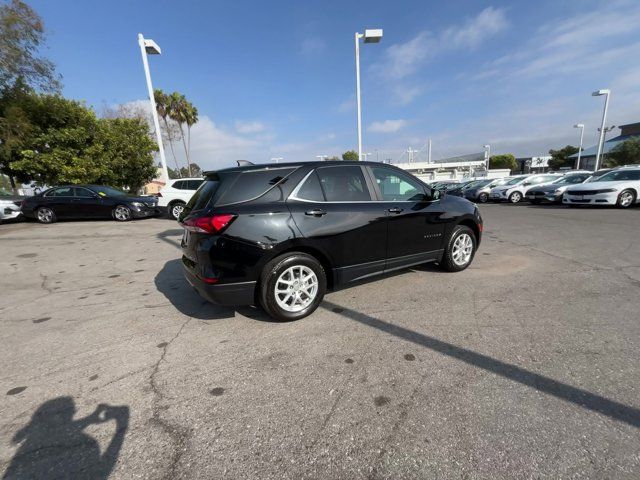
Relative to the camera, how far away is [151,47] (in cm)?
1345

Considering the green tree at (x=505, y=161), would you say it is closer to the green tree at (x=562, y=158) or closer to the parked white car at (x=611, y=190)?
the green tree at (x=562, y=158)

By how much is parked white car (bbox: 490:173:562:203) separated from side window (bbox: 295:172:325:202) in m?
17.8

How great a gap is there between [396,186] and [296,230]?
1686mm

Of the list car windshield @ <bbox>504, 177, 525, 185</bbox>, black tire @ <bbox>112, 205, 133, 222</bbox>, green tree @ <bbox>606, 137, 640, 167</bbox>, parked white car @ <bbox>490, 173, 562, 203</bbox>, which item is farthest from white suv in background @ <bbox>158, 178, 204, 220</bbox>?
green tree @ <bbox>606, 137, 640, 167</bbox>

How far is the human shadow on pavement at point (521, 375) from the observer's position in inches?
77.5

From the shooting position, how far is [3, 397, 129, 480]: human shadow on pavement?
1688 mm

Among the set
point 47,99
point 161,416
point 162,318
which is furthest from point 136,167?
point 161,416

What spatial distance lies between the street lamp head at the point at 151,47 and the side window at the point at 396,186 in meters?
14.5

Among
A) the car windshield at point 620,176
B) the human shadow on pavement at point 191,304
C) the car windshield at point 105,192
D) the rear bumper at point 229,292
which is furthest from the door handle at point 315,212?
the car windshield at point 620,176

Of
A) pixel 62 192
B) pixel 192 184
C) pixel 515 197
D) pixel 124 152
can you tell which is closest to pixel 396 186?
pixel 192 184

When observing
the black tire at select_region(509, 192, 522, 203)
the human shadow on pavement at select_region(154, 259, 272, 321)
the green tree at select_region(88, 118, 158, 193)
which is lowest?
the black tire at select_region(509, 192, 522, 203)

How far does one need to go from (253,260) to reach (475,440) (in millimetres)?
2251

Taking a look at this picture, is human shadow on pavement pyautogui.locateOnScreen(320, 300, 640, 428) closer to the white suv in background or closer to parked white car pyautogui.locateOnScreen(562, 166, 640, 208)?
the white suv in background

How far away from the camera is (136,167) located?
18.0 meters
